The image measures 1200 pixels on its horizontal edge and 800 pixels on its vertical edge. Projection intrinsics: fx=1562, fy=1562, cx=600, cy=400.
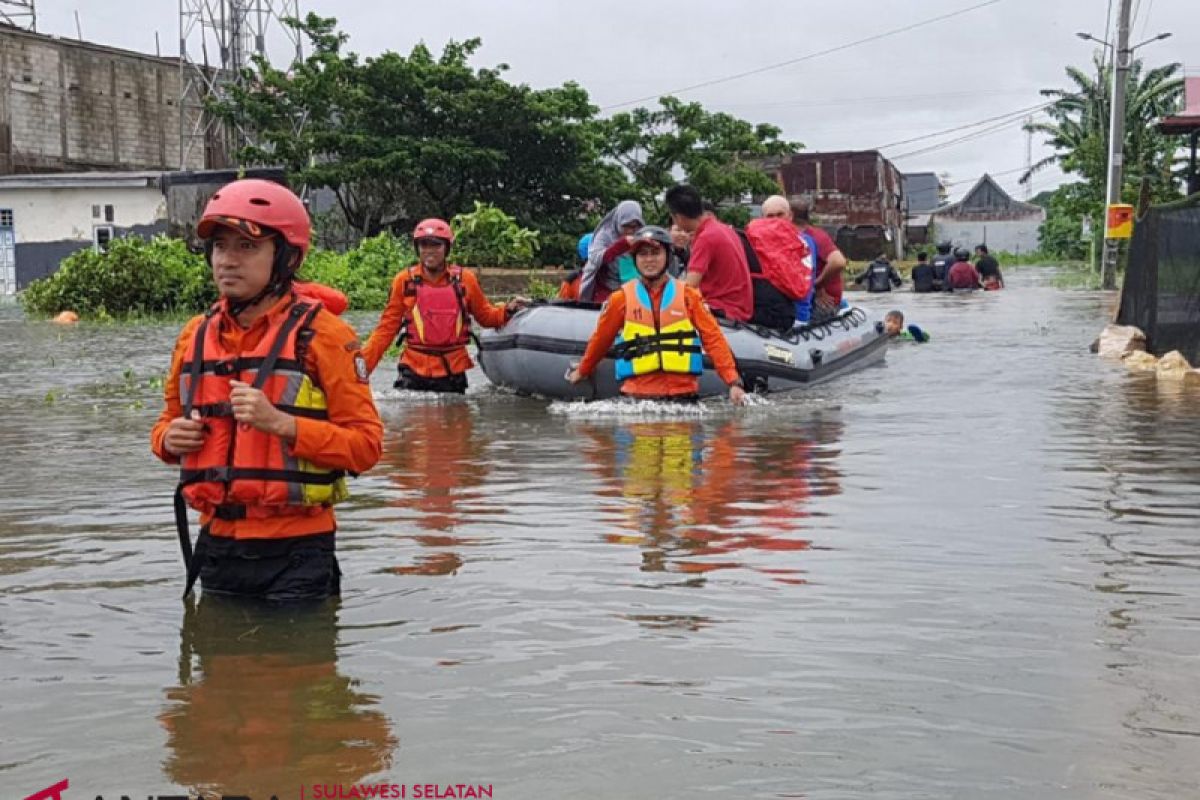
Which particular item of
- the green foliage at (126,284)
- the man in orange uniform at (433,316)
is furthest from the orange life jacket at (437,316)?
the green foliage at (126,284)

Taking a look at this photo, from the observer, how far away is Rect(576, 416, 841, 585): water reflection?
6062 millimetres

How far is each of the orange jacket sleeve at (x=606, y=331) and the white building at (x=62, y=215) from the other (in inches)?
1245

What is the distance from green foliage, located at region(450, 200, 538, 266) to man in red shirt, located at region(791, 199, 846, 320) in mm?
16613

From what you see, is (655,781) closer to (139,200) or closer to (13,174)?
(139,200)

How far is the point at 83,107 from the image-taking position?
48781 mm

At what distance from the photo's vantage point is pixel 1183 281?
47.7 ft

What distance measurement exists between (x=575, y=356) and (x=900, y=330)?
275 inches

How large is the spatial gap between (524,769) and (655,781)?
0.30 meters

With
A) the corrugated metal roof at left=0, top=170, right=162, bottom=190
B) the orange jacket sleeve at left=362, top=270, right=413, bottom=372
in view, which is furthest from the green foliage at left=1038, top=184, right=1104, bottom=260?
the orange jacket sleeve at left=362, top=270, right=413, bottom=372

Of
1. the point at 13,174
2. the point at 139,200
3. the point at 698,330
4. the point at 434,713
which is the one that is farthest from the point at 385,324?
the point at 13,174

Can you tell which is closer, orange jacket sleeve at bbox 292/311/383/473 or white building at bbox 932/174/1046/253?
orange jacket sleeve at bbox 292/311/383/473

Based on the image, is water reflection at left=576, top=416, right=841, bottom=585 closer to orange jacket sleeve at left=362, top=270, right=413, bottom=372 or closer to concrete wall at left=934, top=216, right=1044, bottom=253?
orange jacket sleeve at left=362, top=270, right=413, bottom=372

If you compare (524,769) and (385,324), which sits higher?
(385,324)

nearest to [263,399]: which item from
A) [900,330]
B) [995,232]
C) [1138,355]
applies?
[1138,355]
